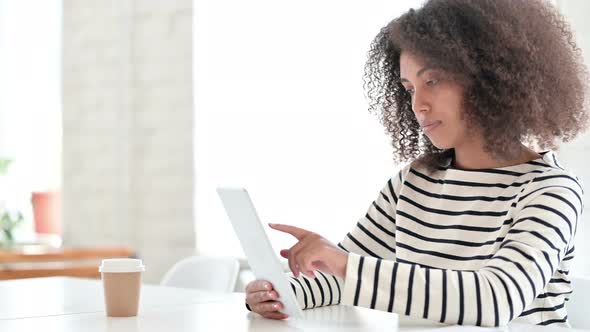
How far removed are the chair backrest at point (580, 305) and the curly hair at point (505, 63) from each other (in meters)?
0.29

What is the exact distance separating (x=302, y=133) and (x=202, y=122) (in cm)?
58

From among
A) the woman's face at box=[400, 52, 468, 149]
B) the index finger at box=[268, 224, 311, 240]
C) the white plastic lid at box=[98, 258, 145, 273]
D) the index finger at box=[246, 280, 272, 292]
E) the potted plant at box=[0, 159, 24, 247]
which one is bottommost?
the potted plant at box=[0, 159, 24, 247]

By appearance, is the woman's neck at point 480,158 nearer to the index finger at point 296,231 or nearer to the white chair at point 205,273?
the index finger at point 296,231

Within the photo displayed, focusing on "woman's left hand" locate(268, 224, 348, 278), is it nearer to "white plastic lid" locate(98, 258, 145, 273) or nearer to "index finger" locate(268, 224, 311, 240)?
"index finger" locate(268, 224, 311, 240)

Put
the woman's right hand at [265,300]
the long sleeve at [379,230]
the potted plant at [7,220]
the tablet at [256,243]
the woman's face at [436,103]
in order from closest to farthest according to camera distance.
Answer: the tablet at [256,243], the woman's right hand at [265,300], the woman's face at [436,103], the long sleeve at [379,230], the potted plant at [7,220]

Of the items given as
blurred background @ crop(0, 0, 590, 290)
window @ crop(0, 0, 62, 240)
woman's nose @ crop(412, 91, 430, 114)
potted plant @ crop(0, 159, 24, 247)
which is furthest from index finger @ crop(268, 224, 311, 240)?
window @ crop(0, 0, 62, 240)

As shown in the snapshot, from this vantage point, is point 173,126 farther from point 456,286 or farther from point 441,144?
point 456,286

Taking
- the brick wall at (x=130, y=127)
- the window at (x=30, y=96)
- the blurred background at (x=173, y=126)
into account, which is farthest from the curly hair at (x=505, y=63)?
the window at (x=30, y=96)

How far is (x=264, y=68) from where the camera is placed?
11.9ft

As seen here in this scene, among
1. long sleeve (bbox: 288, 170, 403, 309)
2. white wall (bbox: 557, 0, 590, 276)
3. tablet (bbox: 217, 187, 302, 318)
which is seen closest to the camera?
tablet (bbox: 217, 187, 302, 318)

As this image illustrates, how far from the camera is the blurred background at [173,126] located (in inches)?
132

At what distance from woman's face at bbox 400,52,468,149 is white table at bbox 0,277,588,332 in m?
0.39

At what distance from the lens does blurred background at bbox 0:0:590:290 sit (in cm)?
336

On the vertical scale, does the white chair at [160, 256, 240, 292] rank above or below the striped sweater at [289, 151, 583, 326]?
below
